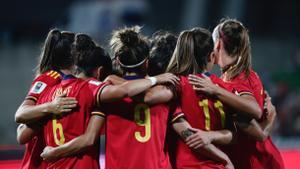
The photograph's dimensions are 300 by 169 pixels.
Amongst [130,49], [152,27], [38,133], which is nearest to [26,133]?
[38,133]

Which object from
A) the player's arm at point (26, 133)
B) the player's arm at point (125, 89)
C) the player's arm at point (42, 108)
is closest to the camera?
the player's arm at point (125, 89)

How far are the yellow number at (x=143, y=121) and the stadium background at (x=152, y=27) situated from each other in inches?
282

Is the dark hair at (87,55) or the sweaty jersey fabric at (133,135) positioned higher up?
the dark hair at (87,55)

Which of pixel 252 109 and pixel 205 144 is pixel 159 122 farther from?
pixel 252 109

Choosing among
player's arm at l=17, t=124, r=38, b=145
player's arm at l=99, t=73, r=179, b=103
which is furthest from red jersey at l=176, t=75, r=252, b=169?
player's arm at l=17, t=124, r=38, b=145

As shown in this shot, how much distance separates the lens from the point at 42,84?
3639mm

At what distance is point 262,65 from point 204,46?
10.3 metres

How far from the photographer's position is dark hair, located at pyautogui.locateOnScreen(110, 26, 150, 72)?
10.9 feet

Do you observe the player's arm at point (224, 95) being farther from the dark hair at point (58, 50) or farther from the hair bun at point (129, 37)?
the dark hair at point (58, 50)

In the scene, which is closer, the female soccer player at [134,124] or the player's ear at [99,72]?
the female soccer player at [134,124]

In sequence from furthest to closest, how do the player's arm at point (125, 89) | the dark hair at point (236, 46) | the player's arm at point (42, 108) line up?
the dark hair at point (236, 46) → the player's arm at point (42, 108) → the player's arm at point (125, 89)

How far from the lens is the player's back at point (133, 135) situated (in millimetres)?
3285

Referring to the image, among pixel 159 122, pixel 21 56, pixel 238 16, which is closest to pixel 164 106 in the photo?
pixel 159 122

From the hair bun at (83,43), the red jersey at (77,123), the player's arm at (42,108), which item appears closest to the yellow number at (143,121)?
the red jersey at (77,123)
